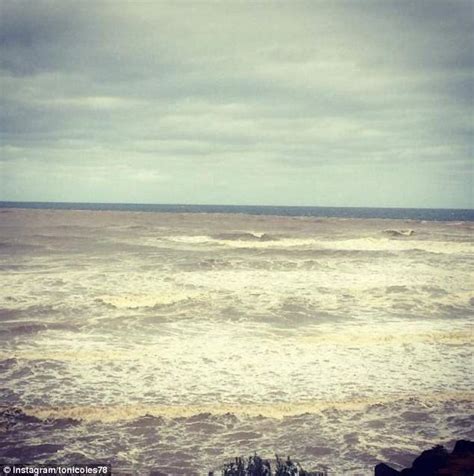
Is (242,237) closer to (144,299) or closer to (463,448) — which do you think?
(144,299)

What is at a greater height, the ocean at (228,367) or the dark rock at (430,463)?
the dark rock at (430,463)

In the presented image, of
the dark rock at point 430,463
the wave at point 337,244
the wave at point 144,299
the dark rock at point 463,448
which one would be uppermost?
the wave at point 337,244

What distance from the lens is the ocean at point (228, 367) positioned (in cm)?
622

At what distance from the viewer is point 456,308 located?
48.1 feet

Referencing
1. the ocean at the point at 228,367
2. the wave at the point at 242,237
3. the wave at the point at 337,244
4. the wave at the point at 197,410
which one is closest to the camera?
the ocean at the point at 228,367

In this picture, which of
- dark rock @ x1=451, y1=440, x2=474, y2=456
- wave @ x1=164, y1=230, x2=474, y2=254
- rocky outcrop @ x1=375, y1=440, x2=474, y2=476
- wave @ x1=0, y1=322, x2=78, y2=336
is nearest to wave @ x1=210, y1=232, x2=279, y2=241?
wave @ x1=164, y1=230, x2=474, y2=254

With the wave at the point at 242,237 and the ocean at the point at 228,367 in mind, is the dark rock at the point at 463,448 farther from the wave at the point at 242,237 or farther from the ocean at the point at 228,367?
the wave at the point at 242,237

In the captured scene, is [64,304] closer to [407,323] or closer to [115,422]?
[115,422]

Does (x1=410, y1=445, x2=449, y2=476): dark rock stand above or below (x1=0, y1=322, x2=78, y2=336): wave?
above

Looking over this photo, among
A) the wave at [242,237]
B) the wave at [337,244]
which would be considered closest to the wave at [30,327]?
the wave at [337,244]

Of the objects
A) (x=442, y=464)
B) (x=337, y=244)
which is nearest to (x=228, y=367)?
(x=442, y=464)

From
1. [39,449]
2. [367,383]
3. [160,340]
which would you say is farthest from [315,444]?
[160,340]

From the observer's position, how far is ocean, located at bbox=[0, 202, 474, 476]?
6.22 metres

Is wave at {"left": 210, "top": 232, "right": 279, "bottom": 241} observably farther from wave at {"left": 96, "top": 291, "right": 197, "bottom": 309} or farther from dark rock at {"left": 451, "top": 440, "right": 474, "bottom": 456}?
dark rock at {"left": 451, "top": 440, "right": 474, "bottom": 456}
